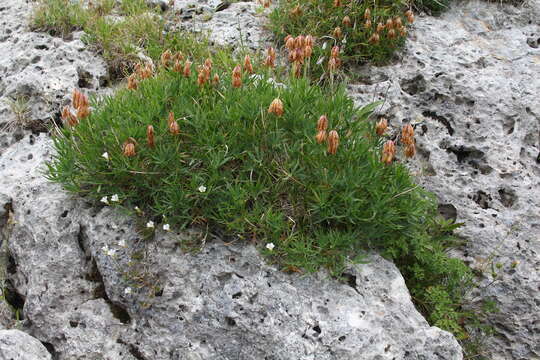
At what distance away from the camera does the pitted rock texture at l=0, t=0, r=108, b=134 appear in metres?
4.61

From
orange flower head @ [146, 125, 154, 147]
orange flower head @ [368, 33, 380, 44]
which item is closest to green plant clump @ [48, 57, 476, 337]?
orange flower head @ [146, 125, 154, 147]

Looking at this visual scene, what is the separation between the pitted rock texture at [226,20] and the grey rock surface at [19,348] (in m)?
3.44

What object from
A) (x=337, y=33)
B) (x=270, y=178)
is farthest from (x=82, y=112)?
(x=337, y=33)

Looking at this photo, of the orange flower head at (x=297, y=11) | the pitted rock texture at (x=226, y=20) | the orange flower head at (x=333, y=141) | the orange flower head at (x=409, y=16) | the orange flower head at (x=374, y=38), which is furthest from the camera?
the pitted rock texture at (x=226, y=20)

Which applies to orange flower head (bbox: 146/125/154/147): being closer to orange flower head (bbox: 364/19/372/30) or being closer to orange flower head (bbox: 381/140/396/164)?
orange flower head (bbox: 381/140/396/164)

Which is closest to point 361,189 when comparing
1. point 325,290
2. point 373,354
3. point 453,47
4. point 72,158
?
point 325,290

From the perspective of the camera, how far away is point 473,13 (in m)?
5.75

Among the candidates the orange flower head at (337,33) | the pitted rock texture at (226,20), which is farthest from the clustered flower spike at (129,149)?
the orange flower head at (337,33)

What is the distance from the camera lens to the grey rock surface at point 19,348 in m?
2.74

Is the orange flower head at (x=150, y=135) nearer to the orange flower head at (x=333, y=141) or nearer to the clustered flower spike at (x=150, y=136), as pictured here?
the clustered flower spike at (x=150, y=136)

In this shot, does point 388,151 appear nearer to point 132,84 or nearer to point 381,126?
point 381,126

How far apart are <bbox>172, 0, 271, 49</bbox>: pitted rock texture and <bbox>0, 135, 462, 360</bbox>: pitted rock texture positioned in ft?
8.71

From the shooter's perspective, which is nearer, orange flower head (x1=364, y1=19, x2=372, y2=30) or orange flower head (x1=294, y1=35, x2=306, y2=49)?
orange flower head (x1=294, y1=35, x2=306, y2=49)

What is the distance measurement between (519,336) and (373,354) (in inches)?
57.1
